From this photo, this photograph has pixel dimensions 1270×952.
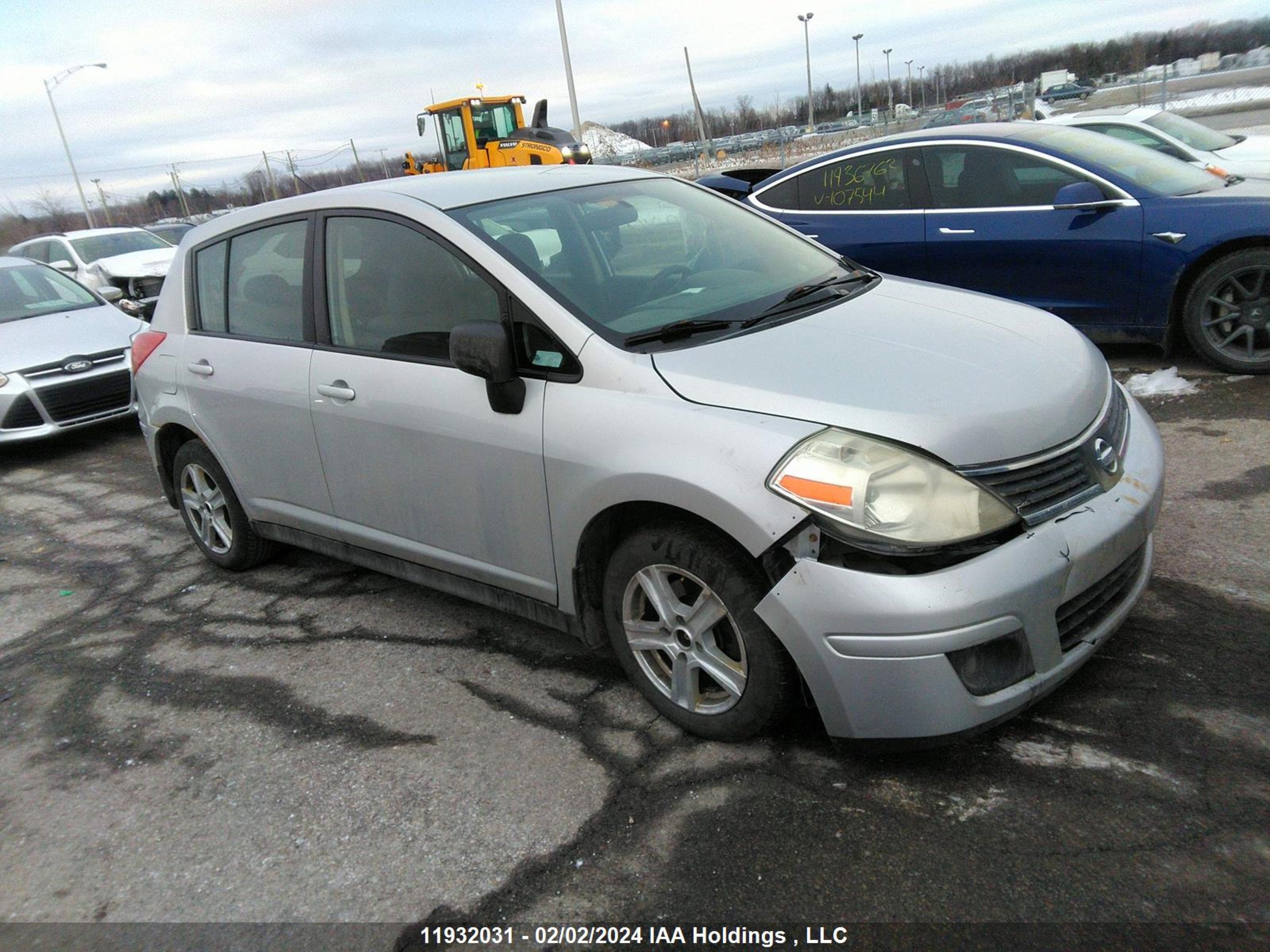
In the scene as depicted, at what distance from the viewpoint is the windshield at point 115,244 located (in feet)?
47.3

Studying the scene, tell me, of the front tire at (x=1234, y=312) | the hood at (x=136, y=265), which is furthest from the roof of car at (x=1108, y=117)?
the hood at (x=136, y=265)

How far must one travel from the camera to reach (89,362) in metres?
8.05

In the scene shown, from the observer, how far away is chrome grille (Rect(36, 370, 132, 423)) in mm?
7812

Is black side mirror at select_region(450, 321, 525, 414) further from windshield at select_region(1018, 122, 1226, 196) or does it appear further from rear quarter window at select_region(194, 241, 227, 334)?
windshield at select_region(1018, 122, 1226, 196)

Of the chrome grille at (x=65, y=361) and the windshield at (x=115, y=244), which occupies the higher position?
the windshield at (x=115, y=244)

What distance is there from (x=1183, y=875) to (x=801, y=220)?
5913mm

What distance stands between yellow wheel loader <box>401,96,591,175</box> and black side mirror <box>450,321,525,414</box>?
18.3 meters

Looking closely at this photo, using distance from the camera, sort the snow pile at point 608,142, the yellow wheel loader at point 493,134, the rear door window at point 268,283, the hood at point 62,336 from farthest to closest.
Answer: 1. the snow pile at point 608,142
2. the yellow wheel loader at point 493,134
3. the hood at point 62,336
4. the rear door window at point 268,283

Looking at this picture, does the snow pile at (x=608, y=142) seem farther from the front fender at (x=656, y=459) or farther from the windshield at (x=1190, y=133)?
the front fender at (x=656, y=459)

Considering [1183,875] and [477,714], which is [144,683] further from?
[1183,875]

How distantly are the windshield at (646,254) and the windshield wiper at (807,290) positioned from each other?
2 cm

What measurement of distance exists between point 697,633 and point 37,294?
873cm

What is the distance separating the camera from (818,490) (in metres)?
2.49

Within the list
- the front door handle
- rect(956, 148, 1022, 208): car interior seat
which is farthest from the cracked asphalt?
rect(956, 148, 1022, 208): car interior seat
